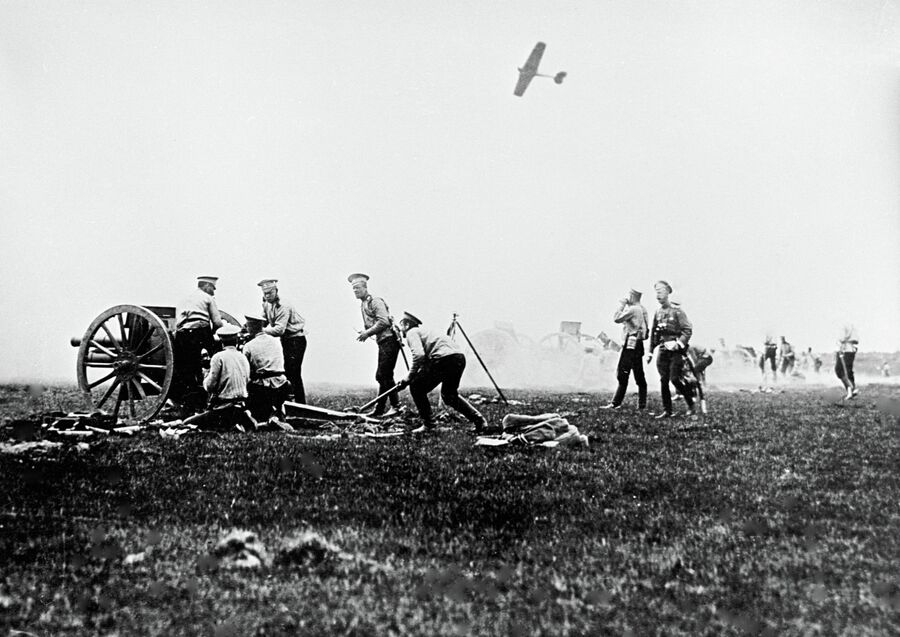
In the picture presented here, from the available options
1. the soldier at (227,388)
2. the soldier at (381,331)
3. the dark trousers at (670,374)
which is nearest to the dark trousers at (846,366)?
the dark trousers at (670,374)

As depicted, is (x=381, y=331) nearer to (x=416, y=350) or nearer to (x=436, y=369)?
(x=416, y=350)

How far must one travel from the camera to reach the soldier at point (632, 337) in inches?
388

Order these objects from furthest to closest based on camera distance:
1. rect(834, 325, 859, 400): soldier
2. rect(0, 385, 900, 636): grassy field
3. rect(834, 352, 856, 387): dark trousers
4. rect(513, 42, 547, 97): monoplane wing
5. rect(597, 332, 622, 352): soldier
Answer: rect(597, 332, 622, 352): soldier → rect(834, 352, 856, 387): dark trousers → rect(834, 325, 859, 400): soldier → rect(513, 42, 547, 97): monoplane wing → rect(0, 385, 900, 636): grassy field

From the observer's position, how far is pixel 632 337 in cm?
993

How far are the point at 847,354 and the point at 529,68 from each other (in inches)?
267

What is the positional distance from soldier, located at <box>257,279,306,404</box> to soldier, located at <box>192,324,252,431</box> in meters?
1.17

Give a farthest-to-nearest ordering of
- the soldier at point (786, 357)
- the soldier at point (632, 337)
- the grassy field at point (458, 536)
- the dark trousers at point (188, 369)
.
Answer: the soldier at point (786, 357)
the soldier at point (632, 337)
the dark trousers at point (188, 369)
the grassy field at point (458, 536)

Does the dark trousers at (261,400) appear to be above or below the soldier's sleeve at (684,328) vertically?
below

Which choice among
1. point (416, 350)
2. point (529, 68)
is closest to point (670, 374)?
point (416, 350)

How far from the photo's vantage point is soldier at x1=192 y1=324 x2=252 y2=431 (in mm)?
7117

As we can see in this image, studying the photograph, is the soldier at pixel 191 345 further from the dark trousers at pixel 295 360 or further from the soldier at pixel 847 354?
the soldier at pixel 847 354

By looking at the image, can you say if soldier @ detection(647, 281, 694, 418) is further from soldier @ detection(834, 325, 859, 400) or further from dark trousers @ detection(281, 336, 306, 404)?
dark trousers @ detection(281, 336, 306, 404)

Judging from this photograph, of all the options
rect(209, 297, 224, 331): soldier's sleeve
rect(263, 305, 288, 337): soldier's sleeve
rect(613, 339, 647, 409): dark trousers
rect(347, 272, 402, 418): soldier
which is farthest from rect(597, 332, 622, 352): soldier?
rect(209, 297, 224, 331): soldier's sleeve

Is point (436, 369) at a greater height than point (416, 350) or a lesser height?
lesser
